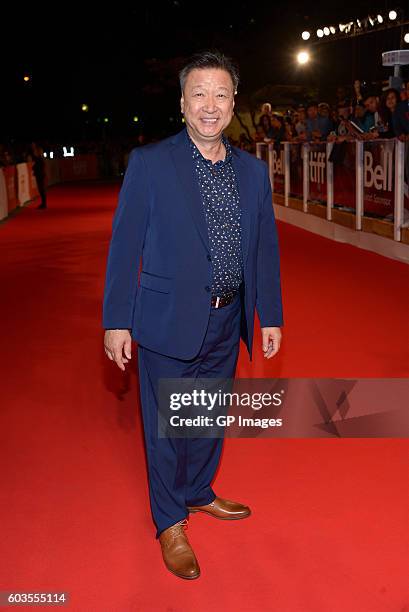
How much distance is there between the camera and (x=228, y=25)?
38875 millimetres

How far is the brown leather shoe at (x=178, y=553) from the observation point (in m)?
3.38

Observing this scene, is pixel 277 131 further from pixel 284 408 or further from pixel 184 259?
pixel 184 259

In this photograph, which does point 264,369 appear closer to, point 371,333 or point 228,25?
point 371,333

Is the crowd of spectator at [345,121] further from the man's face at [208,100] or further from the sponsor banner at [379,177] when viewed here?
the man's face at [208,100]

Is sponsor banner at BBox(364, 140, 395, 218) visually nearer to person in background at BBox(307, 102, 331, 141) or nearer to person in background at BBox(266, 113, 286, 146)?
person in background at BBox(307, 102, 331, 141)

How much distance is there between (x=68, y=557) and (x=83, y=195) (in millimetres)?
28704

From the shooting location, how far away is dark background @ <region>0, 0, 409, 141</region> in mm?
30547

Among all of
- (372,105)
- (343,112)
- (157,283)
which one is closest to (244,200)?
(157,283)

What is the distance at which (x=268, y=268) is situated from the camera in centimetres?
371

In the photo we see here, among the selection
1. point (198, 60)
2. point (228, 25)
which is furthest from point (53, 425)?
point (228, 25)

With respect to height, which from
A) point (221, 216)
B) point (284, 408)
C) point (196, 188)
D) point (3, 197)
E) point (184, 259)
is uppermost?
point (196, 188)

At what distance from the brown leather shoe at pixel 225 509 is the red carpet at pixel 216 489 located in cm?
4

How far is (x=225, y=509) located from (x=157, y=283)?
1.19m

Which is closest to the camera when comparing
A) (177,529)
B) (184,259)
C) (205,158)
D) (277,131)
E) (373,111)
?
(184,259)
